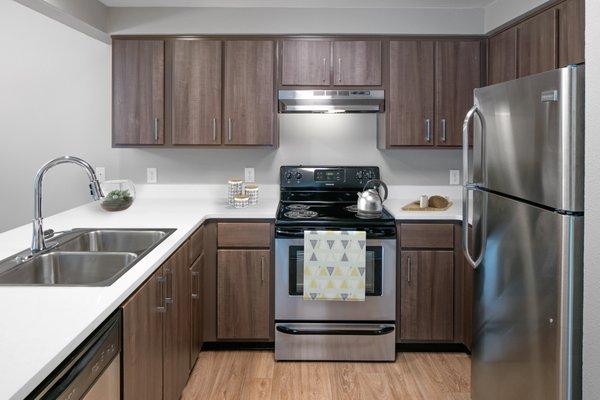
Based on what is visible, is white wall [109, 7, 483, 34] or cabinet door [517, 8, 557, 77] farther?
white wall [109, 7, 483, 34]

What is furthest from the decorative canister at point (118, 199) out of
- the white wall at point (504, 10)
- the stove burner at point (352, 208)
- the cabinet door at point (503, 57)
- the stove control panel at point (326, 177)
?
the white wall at point (504, 10)

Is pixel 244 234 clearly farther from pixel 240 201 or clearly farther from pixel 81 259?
pixel 81 259

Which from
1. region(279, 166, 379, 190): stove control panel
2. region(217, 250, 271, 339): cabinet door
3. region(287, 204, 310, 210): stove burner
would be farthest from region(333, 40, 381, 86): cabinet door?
region(217, 250, 271, 339): cabinet door

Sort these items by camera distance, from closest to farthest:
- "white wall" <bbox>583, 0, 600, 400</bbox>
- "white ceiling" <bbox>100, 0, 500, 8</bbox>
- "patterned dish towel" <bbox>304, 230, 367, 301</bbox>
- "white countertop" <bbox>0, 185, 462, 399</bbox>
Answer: "white countertop" <bbox>0, 185, 462, 399</bbox>, "white wall" <bbox>583, 0, 600, 400</bbox>, "patterned dish towel" <bbox>304, 230, 367, 301</bbox>, "white ceiling" <bbox>100, 0, 500, 8</bbox>

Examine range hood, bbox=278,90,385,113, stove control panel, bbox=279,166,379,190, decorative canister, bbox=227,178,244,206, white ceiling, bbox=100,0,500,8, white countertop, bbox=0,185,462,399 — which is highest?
white ceiling, bbox=100,0,500,8

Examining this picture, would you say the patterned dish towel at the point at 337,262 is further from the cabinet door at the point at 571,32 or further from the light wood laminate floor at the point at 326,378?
the cabinet door at the point at 571,32

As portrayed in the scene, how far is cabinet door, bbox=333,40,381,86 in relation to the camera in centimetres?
331

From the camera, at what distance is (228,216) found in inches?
121

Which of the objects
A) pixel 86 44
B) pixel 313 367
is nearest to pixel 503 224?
pixel 313 367

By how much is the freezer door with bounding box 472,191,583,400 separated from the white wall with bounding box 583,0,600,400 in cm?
13

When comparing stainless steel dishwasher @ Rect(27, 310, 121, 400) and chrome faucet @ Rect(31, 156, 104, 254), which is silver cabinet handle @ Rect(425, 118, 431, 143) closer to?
chrome faucet @ Rect(31, 156, 104, 254)

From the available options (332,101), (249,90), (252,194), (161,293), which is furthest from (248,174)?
(161,293)

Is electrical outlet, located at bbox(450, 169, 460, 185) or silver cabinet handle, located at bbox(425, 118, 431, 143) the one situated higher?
silver cabinet handle, located at bbox(425, 118, 431, 143)

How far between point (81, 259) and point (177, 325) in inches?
23.0
